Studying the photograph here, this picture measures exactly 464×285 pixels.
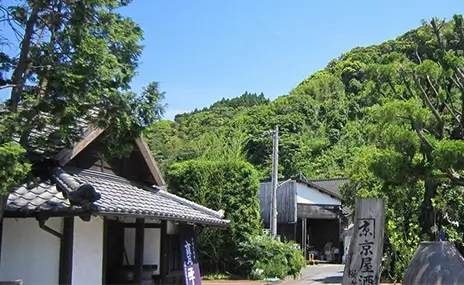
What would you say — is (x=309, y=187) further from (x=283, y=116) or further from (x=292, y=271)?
(x=283, y=116)

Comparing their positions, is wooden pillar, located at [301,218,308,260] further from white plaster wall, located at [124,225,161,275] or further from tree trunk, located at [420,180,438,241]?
white plaster wall, located at [124,225,161,275]

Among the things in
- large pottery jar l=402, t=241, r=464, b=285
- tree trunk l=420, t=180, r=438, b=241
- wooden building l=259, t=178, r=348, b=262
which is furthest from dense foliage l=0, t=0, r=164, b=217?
wooden building l=259, t=178, r=348, b=262

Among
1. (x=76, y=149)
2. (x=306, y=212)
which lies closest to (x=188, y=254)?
(x=76, y=149)

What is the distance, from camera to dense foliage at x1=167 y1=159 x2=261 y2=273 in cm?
2230

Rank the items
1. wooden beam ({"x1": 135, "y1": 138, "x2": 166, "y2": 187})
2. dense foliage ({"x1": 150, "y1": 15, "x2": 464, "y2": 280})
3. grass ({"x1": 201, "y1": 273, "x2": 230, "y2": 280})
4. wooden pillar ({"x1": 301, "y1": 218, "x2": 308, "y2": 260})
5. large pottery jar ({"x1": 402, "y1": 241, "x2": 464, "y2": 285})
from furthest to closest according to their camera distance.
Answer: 1. wooden pillar ({"x1": 301, "y1": 218, "x2": 308, "y2": 260})
2. grass ({"x1": 201, "y1": 273, "x2": 230, "y2": 280})
3. wooden beam ({"x1": 135, "y1": 138, "x2": 166, "y2": 187})
4. dense foliage ({"x1": 150, "y1": 15, "x2": 464, "y2": 280})
5. large pottery jar ({"x1": 402, "y1": 241, "x2": 464, "y2": 285})

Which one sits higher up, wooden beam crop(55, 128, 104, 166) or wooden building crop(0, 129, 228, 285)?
wooden beam crop(55, 128, 104, 166)

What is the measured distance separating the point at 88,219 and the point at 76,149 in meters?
2.06

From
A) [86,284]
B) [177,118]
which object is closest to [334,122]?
[177,118]

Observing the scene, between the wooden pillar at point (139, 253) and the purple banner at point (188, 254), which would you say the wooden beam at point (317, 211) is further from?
the wooden pillar at point (139, 253)

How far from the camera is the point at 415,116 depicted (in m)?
10.6

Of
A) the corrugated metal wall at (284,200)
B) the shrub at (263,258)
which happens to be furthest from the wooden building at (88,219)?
the corrugated metal wall at (284,200)

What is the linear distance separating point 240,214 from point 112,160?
11.2 m

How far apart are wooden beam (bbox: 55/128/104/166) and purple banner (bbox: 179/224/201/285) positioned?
4.20 meters

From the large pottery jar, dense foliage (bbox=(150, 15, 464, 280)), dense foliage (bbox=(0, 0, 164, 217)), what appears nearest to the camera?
dense foliage (bbox=(0, 0, 164, 217))
